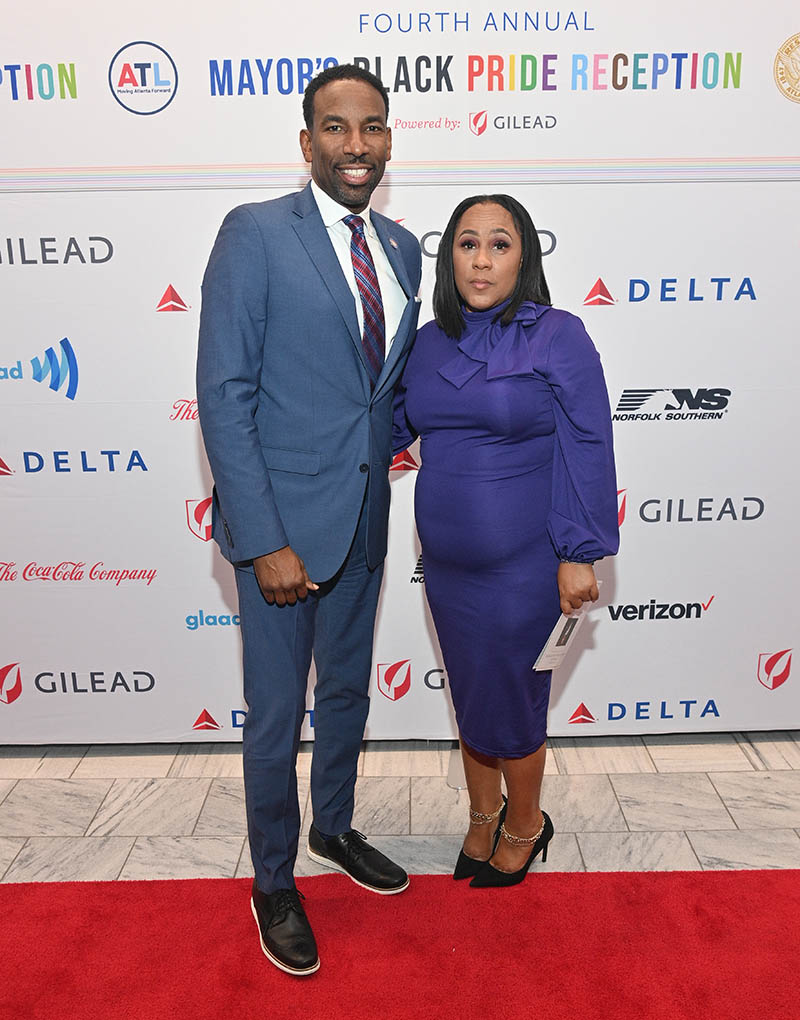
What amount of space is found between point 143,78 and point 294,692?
5.89 feet

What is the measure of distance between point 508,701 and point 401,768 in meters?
0.91

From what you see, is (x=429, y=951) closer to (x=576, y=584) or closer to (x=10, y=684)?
(x=576, y=584)

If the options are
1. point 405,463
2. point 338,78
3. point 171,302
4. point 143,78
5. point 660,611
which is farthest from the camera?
point 660,611

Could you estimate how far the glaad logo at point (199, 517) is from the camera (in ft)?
9.37

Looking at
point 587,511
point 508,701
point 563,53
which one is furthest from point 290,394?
point 563,53

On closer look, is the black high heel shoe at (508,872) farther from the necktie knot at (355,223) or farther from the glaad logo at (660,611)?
the necktie knot at (355,223)

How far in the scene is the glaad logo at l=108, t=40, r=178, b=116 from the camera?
2.54m

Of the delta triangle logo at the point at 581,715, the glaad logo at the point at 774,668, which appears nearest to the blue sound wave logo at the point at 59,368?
the delta triangle logo at the point at 581,715

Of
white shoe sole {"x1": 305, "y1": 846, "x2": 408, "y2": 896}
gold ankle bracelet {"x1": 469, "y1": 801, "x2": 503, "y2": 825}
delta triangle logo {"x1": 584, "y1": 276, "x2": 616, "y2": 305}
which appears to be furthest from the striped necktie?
white shoe sole {"x1": 305, "y1": 846, "x2": 408, "y2": 896}

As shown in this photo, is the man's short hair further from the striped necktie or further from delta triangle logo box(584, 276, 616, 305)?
delta triangle logo box(584, 276, 616, 305)

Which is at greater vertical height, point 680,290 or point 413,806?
point 680,290

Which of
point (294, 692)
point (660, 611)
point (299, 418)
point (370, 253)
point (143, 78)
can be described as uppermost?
point (143, 78)

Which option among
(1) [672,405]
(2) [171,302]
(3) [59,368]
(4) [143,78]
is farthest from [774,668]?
(4) [143,78]

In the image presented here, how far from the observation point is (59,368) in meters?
2.74
